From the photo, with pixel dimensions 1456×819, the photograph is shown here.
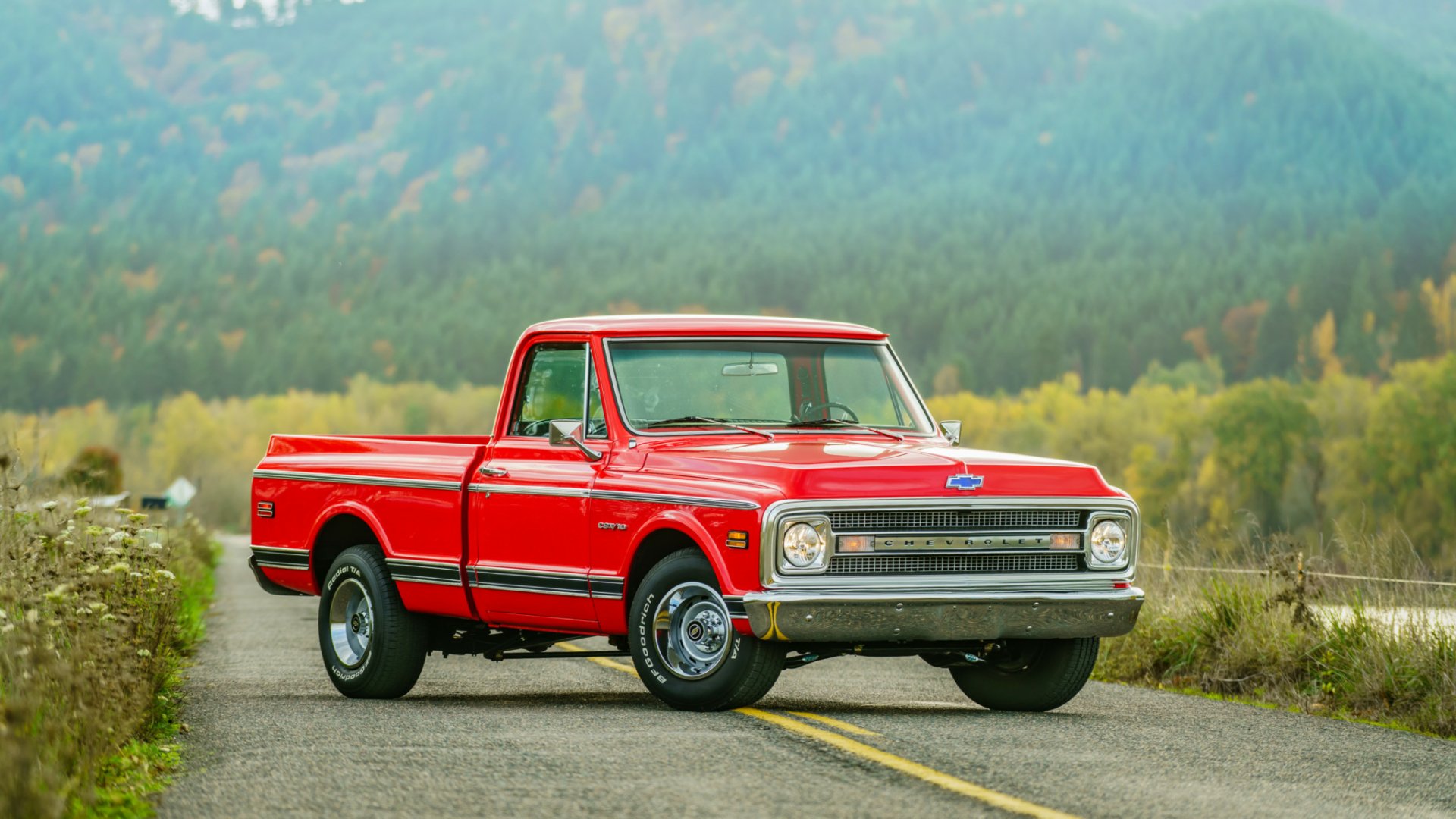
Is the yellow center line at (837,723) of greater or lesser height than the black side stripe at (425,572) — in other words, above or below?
below

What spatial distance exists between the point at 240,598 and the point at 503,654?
18.8 meters

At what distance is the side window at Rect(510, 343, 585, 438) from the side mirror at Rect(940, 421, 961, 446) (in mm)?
2166

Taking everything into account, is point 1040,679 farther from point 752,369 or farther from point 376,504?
point 376,504

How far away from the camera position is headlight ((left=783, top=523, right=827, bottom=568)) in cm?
984

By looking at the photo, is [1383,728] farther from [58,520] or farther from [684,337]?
[58,520]

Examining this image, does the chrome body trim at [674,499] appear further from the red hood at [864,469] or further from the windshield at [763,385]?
the windshield at [763,385]

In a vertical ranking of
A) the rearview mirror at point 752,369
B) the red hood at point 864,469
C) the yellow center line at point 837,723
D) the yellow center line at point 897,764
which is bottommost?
the yellow center line at point 837,723

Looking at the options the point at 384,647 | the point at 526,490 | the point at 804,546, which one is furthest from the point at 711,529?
the point at 384,647

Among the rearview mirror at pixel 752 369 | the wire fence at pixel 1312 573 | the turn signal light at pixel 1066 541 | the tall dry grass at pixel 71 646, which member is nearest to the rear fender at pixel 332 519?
the tall dry grass at pixel 71 646

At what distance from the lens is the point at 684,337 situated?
11445 mm

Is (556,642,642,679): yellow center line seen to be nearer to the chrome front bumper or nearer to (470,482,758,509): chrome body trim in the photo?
(470,482,758,509): chrome body trim

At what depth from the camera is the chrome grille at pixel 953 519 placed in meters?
10.0

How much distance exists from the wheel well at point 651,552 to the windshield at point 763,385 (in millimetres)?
704

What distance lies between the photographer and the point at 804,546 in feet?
32.4
